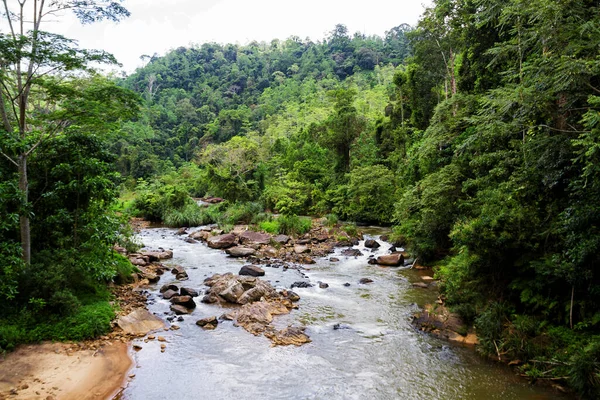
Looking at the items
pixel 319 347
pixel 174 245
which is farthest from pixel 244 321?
pixel 174 245

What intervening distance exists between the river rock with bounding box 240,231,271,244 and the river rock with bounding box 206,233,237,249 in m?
0.66

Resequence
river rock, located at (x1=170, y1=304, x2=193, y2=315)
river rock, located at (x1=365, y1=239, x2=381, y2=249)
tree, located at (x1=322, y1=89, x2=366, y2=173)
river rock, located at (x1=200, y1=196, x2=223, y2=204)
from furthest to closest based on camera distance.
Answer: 1. river rock, located at (x1=200, y1=196, x2=223, y2=204)
2. tree, located at (x1=322, y1=89, x2=366, y2=173)
3. river rock, located at (x1=365, y1=239, x2=381, y2=249)
4. river rock, located at (x1=170, y1=304, x2=193, y2=315)

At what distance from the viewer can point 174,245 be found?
76.0ft

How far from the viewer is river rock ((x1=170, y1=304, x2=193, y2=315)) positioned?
11.5m

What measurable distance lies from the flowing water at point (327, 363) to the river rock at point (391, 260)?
4.69 meters

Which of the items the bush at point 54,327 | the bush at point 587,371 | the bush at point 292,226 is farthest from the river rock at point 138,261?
the bush at point 587,371

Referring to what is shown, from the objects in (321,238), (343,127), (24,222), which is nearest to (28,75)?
(24,222)

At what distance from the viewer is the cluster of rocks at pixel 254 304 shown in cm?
1005

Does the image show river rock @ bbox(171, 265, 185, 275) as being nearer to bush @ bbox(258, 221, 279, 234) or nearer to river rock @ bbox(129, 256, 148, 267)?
river rock @ bbox(129, 256, 148, 267)

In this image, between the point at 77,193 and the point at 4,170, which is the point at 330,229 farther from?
the point at 4,170

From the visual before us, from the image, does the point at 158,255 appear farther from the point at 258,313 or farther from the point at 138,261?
the point at 258,313

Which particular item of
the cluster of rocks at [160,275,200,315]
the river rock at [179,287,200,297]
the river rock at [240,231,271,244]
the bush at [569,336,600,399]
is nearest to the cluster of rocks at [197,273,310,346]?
the river rock at [179,287,200,297]

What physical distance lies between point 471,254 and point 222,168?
89.5 ft

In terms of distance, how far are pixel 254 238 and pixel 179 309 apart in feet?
38.7
